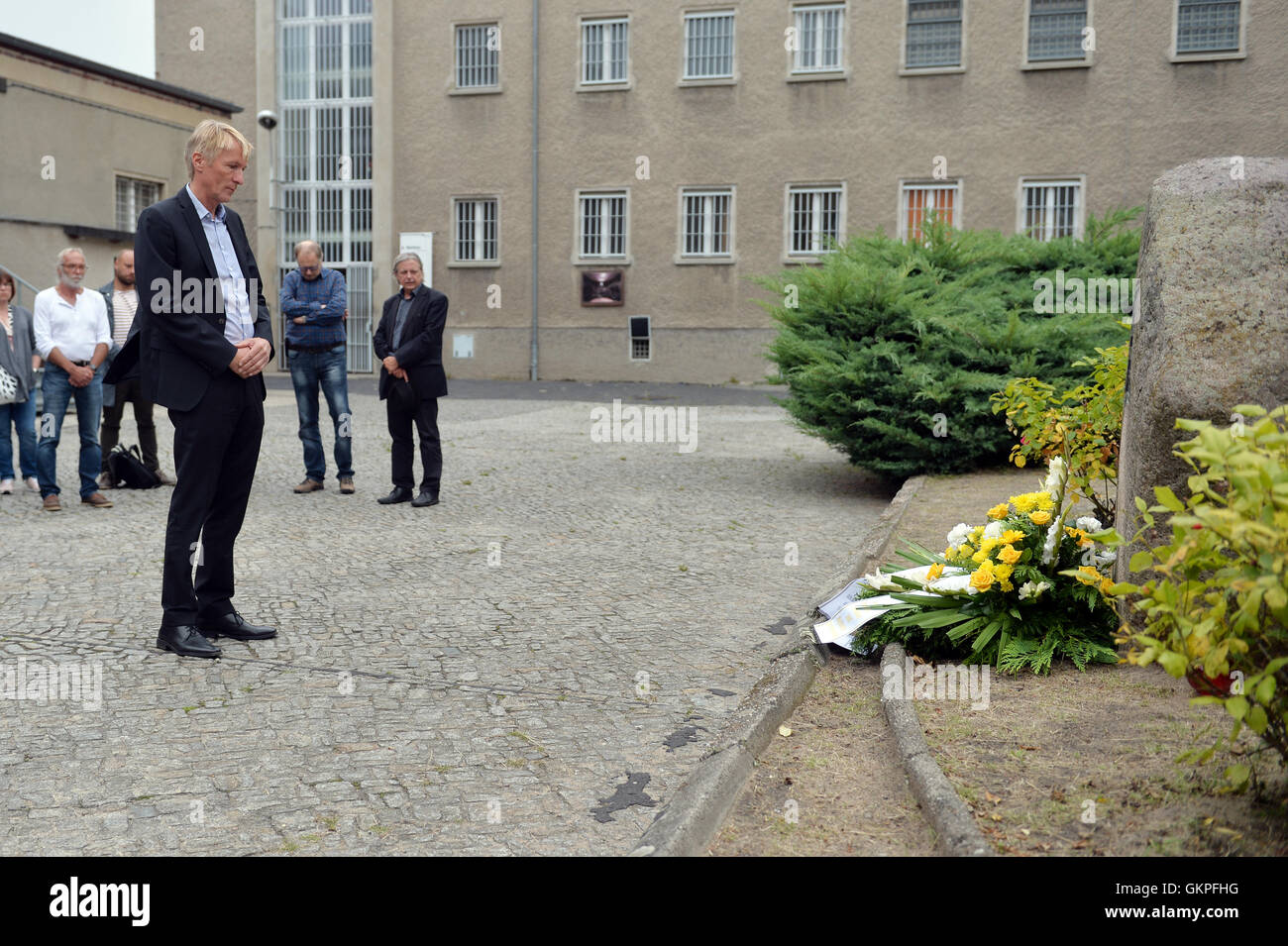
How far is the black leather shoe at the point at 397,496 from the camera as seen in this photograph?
1040cm

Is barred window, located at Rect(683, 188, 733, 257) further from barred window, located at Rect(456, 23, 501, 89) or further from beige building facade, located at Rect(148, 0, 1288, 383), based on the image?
barred window, located at Rect(456, 23, 501, 89)

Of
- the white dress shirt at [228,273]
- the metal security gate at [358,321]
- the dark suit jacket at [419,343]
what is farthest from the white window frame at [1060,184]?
the white dress shirt at [228,273]

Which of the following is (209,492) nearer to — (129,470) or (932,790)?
(932,790)

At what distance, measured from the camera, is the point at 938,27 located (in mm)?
26797

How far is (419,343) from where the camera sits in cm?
1059

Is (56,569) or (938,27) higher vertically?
(938,27)

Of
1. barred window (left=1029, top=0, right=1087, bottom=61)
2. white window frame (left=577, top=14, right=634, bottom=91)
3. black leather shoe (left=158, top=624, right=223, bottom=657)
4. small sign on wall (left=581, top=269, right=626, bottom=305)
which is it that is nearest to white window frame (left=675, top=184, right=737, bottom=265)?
small sign on wall (left=581, top=269, right=626, bottom=305)

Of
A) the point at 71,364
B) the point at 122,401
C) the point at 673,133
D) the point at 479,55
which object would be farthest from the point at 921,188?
the point at 71,364

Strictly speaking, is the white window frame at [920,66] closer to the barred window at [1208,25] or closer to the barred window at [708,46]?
the barred window at [708,46]

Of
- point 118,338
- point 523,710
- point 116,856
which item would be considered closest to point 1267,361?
point 523,710

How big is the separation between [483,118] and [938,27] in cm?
1033

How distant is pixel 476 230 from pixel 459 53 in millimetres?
4076

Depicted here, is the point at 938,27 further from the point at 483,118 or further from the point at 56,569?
the point at 56,569
